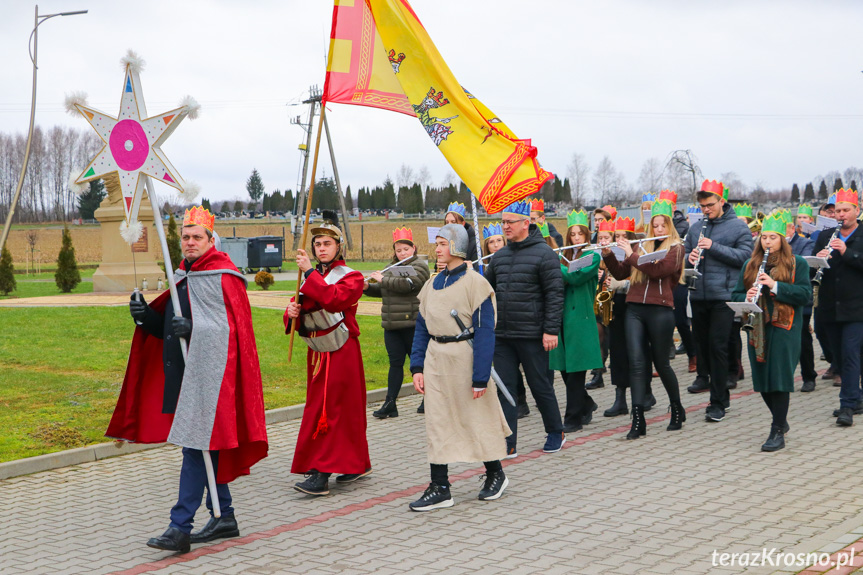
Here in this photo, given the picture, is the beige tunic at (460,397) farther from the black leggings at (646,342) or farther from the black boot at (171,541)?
the black leggings at (646,342)

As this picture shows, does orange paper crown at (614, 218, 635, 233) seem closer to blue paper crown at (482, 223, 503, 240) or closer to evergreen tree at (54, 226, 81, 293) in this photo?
blue paper crown at (482, 223, 503, 240)

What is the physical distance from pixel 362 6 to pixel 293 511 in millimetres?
4390

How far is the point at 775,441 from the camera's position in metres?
8.06

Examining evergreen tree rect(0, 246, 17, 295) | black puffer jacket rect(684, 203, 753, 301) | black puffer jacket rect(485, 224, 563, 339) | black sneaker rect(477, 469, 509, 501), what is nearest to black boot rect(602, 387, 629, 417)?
black puffer jacket rect(684, 203, 753, 301)

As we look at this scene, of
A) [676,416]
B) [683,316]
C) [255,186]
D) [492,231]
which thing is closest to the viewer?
[676,416]

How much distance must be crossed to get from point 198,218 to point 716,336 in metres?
5.76

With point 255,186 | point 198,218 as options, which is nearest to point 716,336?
point 198,218

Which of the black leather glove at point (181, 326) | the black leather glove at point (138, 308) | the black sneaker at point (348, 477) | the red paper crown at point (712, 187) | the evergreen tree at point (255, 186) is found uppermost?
the evergreen tree at point (255, 186)

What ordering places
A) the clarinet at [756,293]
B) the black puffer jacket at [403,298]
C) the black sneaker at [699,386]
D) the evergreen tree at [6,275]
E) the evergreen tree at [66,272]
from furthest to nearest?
the evergreen tree at [66,272]
the evergreen tree at [6,275]
the black sneaker at [699,386]
the black puffer jacket at [403,298]
the clarinet at [756,293]

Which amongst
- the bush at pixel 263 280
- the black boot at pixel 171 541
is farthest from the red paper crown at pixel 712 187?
the bush at pixel 263 280

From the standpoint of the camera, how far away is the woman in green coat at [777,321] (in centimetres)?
801

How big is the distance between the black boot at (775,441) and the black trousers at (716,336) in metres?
1.25

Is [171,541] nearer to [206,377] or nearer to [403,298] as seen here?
[206,377]

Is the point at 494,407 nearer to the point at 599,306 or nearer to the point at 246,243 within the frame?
the point at 599,306
